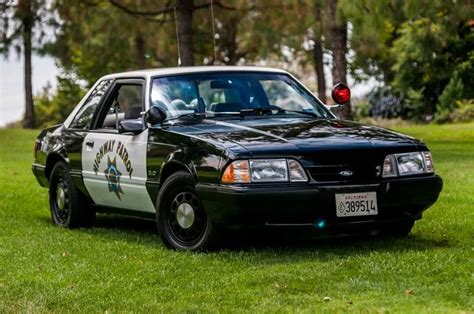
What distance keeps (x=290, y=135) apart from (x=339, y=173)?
0.52m

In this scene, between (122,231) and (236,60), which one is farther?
(236,60)

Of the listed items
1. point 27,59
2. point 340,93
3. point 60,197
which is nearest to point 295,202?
point 340,93

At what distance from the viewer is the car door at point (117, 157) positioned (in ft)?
29.9

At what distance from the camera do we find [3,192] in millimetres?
14414

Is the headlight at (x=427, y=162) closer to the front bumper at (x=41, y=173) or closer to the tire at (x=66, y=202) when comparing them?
the tire at (x=66, y=202)

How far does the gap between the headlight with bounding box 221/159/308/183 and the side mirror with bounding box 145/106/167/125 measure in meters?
1.15

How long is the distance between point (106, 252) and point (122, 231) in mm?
1525

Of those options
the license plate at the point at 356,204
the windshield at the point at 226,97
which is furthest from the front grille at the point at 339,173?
the windshield at the point at 226,97

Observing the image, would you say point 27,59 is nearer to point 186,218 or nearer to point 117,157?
point 117,157

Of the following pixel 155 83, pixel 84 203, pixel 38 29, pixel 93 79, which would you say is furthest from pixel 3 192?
pixel 93 79

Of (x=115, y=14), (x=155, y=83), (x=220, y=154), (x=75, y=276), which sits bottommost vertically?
(x=75, y=276)

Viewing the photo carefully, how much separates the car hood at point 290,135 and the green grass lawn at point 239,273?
2.63ft

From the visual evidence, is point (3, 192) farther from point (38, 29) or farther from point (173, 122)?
point (38, 29)

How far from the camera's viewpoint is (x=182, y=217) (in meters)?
8.47
